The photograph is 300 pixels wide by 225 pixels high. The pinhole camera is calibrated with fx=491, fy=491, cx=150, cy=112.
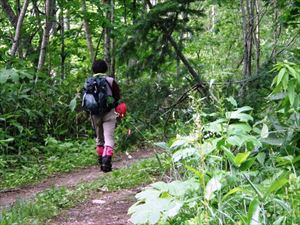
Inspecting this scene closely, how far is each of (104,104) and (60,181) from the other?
1.69m

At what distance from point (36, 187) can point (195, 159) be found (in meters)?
5.39

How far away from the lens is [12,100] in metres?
10.4

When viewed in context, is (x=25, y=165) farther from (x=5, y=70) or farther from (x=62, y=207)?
(x=62, y=207)

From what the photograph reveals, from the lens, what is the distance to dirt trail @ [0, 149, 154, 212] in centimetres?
752

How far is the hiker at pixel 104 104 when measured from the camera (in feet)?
26.3

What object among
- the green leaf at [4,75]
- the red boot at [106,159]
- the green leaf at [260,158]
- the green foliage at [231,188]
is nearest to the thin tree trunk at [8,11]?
the green leaf at [4,75]

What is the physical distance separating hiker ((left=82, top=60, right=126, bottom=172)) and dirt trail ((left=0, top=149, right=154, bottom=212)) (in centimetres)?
50

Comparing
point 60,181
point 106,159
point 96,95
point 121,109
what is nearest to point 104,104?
point 96,95

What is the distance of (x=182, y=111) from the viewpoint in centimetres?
623

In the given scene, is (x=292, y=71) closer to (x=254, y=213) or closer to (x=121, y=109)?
(x=254, y=213)

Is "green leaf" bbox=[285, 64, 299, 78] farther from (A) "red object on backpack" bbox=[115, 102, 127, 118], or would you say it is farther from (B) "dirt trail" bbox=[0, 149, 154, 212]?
(B) "dirt trail" bbox=[0, 149, 154, 212]

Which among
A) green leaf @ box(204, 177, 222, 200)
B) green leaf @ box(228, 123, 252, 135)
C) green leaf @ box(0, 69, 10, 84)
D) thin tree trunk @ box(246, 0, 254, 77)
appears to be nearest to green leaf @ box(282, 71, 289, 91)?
green leaf @ box(228, 123, 252, 135)

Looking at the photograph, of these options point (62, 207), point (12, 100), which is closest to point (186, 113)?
point (62, 207)

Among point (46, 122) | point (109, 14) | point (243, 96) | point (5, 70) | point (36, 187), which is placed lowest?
point (36, 187)
